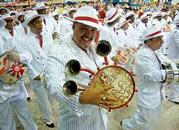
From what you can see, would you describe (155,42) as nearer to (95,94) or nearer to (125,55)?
(125,55)

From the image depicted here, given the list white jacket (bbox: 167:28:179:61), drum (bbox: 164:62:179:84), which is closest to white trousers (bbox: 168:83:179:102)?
white jacket (bbox: 167:28:179:61)

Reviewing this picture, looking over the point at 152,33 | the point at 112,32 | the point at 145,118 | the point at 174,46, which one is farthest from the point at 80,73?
the point at 174,46

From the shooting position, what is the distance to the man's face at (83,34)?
157 centimetres

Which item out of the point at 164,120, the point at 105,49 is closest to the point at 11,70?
the point at 105,49

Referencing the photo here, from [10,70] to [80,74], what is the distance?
1512 millimetres

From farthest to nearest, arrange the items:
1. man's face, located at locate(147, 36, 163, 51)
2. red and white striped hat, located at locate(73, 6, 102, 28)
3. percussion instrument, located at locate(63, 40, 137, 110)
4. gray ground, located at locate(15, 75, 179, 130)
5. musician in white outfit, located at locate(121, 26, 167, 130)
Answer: gray ground, located at locate(15, 75, 179, 130)
man's face, located at locate(147, 36, 163, 51)
musician in white outfit, located at locate(121, 26, 167, 130)
red and white striped hat, located at locate(73, 6, 102, 28)
percussion instrument, located at locate(63, 40, 137, 110)

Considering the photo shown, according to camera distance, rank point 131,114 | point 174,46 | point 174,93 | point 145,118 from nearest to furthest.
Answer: point 145,118 < point 131,114 < point 174,93 < point 174,46

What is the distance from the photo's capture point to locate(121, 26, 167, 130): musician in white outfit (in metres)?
2.73

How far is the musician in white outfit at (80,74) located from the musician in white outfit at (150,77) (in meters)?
1.24

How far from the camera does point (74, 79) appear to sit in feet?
4.14

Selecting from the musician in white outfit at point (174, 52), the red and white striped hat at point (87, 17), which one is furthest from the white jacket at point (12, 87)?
the musician in white outfit at point (174, 52)

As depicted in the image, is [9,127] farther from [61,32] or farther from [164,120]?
[61,32]

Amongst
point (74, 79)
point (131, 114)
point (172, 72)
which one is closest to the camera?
point (74, 79)

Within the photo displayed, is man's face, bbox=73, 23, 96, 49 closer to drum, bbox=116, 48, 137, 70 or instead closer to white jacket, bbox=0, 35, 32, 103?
white jacket, bbox=0, 35, 32, 103
